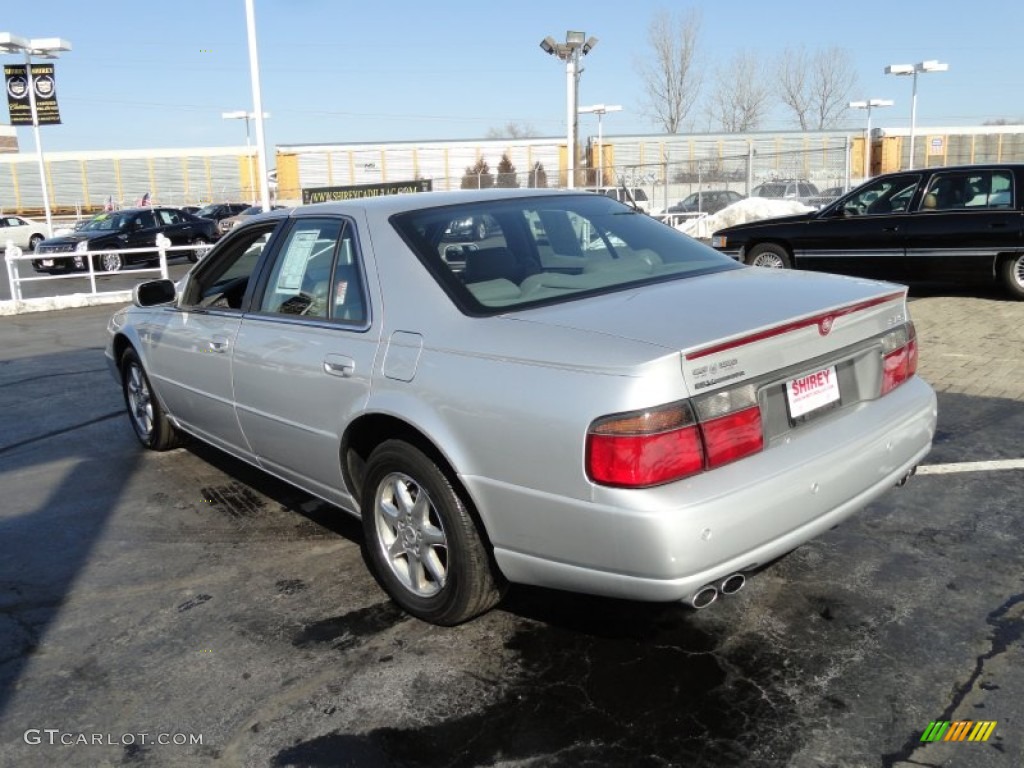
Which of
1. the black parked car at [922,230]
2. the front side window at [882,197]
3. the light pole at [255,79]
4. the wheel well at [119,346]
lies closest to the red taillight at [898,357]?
the wheel well at [119,346]

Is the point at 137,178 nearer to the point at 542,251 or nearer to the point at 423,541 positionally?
the point at 542,251

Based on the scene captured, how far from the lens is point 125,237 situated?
22.6 meters

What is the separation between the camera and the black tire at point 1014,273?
988 cm

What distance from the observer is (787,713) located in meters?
2.74

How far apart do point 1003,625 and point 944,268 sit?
312 inches

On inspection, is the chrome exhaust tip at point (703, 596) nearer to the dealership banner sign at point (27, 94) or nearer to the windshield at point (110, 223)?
the windshield at point (110, 223)

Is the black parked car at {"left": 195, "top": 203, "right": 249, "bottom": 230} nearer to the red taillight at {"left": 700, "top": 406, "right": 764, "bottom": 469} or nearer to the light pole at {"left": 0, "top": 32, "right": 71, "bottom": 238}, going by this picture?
the light pole at {"left": 0, "top": 32, "right": 71, "bottom": 238}

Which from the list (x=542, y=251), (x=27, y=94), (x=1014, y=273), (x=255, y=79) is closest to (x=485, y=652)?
(x=542, y=251)

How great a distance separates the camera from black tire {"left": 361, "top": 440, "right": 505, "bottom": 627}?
3.13m

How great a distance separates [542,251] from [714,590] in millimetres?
1657

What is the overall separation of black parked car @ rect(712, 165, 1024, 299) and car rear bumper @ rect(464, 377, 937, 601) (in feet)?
26.0

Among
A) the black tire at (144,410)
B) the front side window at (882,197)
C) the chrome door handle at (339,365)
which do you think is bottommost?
the black tire at (144,410)

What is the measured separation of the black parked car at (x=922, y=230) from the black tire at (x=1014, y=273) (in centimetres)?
1

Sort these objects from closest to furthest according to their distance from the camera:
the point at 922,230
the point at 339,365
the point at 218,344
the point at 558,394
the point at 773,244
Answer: the point at 558,394
the point at 339,365
the point at 218,344
the point at 922,230
the point at 773,244
